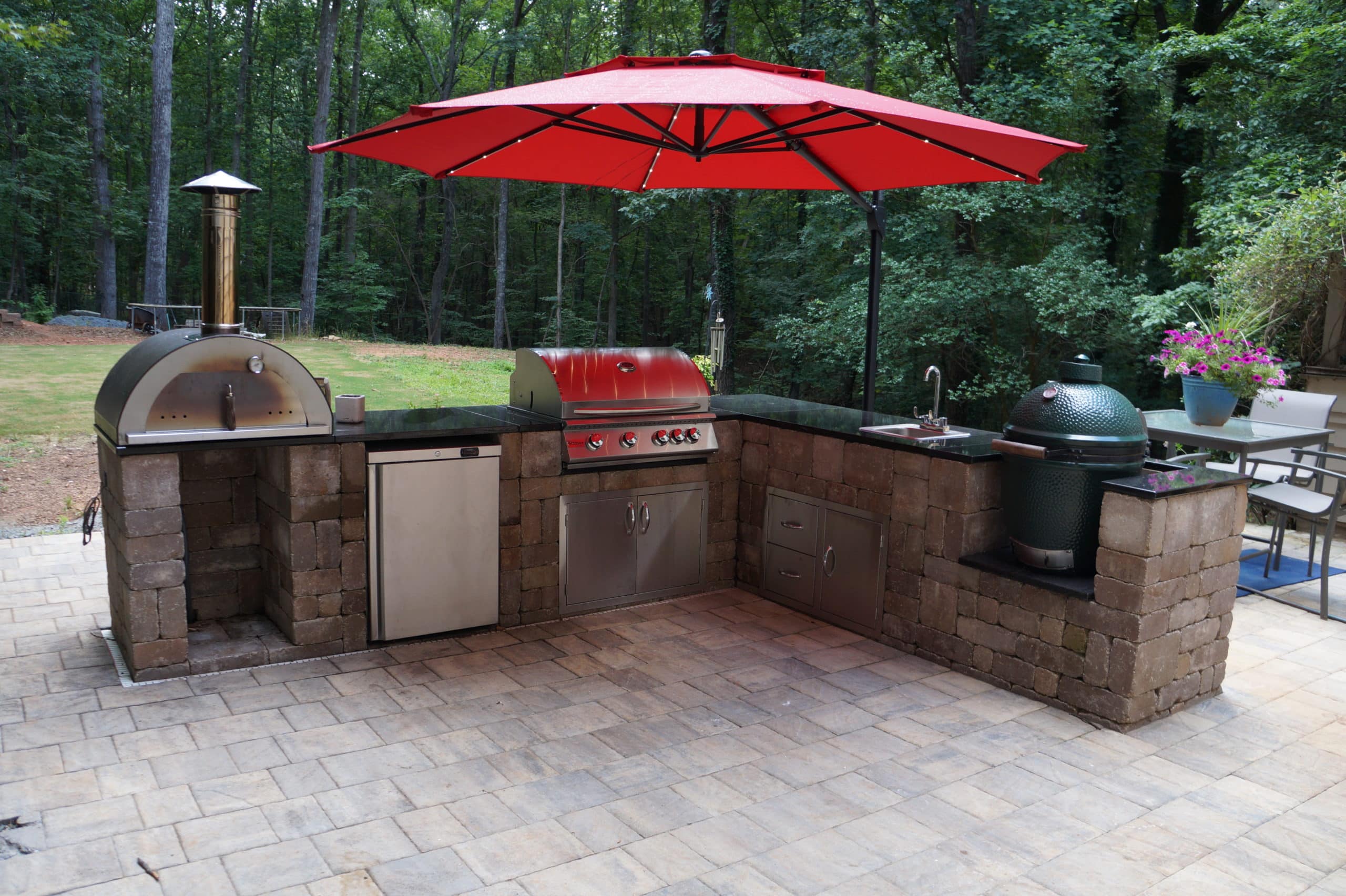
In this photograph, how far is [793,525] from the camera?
4676mm

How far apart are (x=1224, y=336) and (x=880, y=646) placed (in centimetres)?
290

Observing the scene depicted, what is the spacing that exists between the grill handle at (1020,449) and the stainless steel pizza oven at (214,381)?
2.71 metres

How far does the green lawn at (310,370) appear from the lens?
797cm

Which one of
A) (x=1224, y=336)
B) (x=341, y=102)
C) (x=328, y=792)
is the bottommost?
(x=328, y=792)

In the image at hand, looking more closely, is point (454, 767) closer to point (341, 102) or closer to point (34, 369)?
point (34, 369)

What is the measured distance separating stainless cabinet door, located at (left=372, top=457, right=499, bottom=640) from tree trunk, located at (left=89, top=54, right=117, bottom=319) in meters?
14.2

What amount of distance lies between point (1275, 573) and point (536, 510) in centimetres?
442

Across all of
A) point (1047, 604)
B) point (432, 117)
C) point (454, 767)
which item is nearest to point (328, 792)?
point (454, 767)

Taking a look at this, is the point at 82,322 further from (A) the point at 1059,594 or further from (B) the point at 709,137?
(A) the point at 1059,594

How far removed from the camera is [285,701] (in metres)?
3.45

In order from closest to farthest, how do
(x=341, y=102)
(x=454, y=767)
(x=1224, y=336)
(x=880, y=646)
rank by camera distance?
1. (x=454, y=767)
2. (x=880, y=646)
3. (x=1224, y=336)
4. (x=341, y=102)

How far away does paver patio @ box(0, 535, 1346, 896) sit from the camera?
8.13ft

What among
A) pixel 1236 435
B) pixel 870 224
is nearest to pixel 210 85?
pixel 870 224

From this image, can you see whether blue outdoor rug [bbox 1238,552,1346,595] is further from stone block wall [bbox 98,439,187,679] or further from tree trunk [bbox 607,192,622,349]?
tree trunk [bbox 607,192,622,349]
